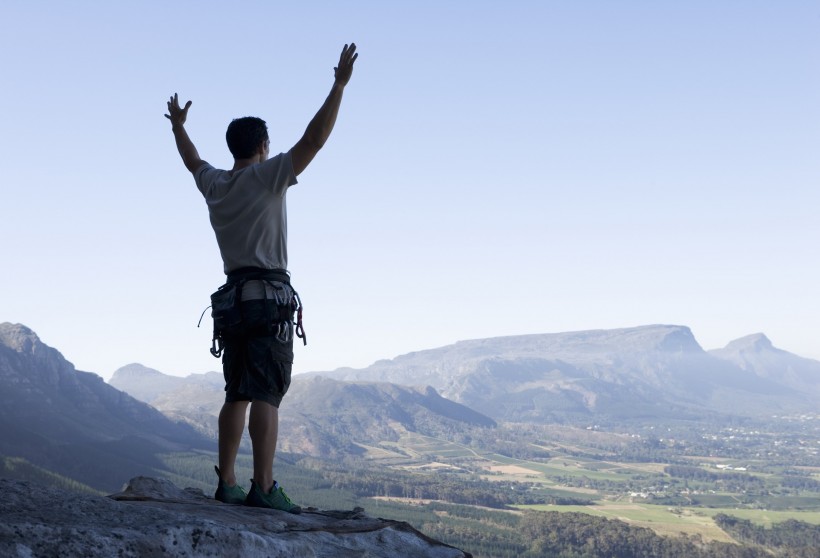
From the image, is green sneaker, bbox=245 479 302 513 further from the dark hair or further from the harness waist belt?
the dark hair

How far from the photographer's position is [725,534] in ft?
634

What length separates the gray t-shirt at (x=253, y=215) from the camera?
8.08m

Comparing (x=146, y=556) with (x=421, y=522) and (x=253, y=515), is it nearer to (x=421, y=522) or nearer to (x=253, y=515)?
(x=253, y=515)

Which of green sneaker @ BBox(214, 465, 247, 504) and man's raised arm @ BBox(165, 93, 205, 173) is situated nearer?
green sneaker @ BBox(214, 465, 247, 504)

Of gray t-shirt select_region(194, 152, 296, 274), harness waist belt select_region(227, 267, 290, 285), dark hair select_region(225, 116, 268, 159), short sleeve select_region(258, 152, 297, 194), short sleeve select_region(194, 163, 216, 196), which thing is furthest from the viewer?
short sleeve select_region(194, 163, 216, 196)

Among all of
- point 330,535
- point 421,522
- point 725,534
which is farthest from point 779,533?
point 330,535

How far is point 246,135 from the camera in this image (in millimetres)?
8547

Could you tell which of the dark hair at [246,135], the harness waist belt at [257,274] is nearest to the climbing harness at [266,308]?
the harness waist belt at [257,274]

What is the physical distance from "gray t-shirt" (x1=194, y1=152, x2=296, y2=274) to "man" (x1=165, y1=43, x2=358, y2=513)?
10 mm

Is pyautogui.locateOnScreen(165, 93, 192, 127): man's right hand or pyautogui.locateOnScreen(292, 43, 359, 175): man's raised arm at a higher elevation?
pyautogui.locateOnScreen(165, 93, 192, 127): man's right hand

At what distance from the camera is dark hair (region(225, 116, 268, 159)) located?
28.1ft

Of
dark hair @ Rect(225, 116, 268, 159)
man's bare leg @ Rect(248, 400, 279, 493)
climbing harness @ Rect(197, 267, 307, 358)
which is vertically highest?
dark hair @ Rect(225, 116, 268, 159)

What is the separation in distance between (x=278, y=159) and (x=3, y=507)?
401 cm

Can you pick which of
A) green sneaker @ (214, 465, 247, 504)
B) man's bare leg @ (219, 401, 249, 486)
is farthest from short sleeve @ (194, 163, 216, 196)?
green sneaker @ (214, 465, 247, 504)
